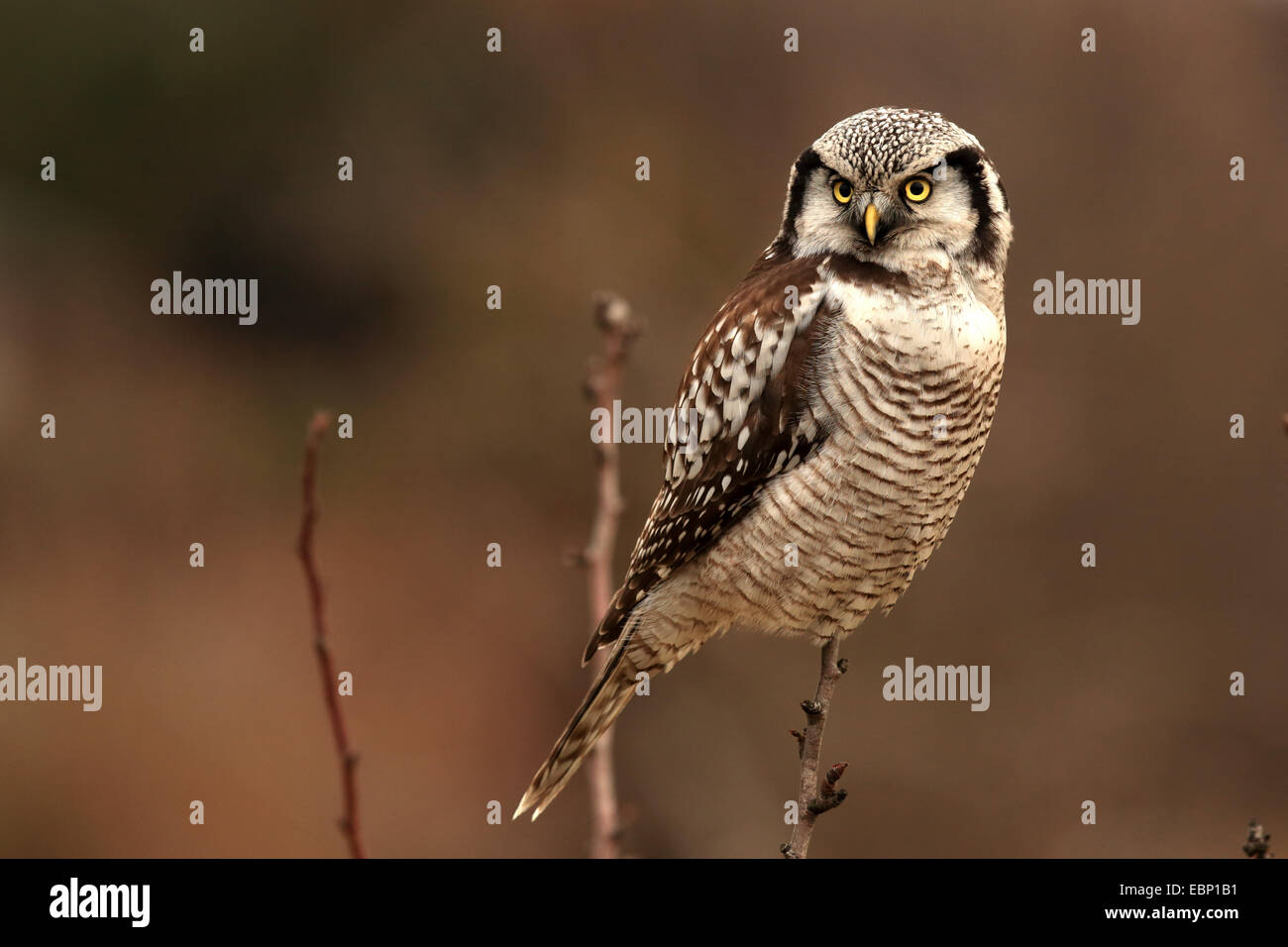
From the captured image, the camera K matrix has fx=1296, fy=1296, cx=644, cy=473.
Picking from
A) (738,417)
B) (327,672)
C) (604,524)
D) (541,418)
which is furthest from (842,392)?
(541,418)

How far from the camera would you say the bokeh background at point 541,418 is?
8273mm

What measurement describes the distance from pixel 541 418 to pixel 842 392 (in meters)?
6.31

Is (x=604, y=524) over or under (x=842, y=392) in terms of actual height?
under

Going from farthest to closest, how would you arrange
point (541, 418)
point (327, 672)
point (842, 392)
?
point (541, 418) < point (842, 392) < point (327, 672)

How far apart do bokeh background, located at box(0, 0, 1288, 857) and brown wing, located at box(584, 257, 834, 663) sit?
414 cm

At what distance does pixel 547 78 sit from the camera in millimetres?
10305

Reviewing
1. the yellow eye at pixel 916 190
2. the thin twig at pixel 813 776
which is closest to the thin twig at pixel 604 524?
the thin twig at pixel 813 776

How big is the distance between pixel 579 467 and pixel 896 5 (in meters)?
3.91

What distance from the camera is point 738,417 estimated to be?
11.1 feet

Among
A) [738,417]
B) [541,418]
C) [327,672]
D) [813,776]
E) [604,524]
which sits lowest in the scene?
[813,776]

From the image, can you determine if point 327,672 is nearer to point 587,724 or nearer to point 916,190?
point 587,724

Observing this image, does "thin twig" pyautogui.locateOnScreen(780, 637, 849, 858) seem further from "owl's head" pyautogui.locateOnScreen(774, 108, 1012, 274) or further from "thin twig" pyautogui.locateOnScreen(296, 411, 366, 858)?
"owl's head" pyautogui.locateOnScreen(774, 108, 1012, 274)

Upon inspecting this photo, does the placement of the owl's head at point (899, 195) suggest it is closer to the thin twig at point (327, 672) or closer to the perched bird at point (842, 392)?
the perched bird at point (842, 392)
